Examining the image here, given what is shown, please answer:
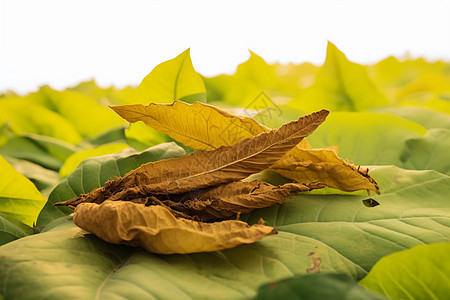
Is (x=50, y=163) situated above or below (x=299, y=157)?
below

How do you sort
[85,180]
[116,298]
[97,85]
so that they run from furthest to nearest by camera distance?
[97,85]
[85,180]
[116,298]

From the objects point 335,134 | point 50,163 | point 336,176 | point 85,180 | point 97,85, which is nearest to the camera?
point 336,176

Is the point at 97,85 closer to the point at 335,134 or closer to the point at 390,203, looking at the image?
the point at 335,134

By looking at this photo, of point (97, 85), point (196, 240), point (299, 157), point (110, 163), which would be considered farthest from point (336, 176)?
point (97, 85)

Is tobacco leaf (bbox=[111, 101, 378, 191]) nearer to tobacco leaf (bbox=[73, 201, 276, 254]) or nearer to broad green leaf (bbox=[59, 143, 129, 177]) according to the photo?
tobacco leaf (bbox=[73, 201, 276, 254])

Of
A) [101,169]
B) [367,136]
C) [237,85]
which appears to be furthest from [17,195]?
[237,85]

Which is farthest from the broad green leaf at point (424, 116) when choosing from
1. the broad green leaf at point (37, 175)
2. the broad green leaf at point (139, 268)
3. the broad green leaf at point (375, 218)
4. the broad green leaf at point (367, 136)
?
the broad green leaf at point (37, 175)

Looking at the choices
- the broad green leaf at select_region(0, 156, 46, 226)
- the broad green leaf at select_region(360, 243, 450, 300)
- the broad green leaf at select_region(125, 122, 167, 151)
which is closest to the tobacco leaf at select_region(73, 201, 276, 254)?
the broad green leaf at select_region(360, 243, 450, 300)
